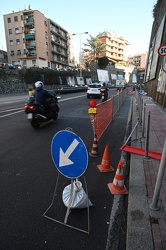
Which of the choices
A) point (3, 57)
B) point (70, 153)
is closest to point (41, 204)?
point (70, 153)

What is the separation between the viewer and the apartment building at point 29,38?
180ft

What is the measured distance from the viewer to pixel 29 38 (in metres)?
55.6

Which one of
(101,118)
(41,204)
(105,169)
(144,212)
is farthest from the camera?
(101,118)

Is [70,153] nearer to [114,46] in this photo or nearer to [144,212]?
[144,212]

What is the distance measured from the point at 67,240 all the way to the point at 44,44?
6351 centimetres

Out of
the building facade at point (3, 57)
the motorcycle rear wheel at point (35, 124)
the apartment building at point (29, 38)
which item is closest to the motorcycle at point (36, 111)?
the motorcycle rear wheel at point (35, 124)

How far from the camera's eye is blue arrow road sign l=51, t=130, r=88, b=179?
218 cm

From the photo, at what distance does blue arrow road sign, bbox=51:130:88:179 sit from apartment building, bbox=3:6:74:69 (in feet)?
193

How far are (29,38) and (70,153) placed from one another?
62.6m

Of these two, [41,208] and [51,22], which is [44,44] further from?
[41,208]

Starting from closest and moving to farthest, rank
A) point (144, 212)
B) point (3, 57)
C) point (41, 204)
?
1. point (144, 212)
2. point (41, 204)
3. point (3, 57)

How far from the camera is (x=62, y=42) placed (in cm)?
7194

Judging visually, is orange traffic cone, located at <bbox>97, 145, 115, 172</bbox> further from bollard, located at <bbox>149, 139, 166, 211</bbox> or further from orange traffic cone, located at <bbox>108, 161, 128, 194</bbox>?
bollard, located at <bbox>149, 139, 166, 211</bbox>

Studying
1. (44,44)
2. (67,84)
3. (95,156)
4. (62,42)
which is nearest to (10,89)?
(67,84)
